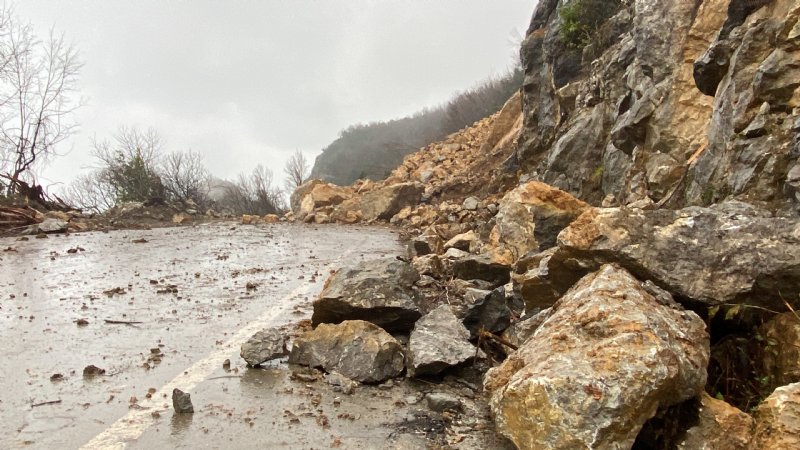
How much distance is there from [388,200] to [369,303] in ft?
56.3

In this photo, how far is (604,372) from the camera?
2945 millimetres

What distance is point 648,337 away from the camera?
3.09 metres

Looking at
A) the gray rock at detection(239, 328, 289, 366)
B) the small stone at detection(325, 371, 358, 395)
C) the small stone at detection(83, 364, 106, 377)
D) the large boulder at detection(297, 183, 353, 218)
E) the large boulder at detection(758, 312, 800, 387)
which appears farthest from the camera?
the large boulder at detection(297, 183, 353, 218)

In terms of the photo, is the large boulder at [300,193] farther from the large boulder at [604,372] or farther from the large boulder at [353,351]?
the large boulder at [604,372]

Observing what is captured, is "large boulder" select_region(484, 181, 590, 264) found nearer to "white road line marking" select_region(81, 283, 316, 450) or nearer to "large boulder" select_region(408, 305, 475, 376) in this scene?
"large boulder" select_region(408, 305, 475, 376)

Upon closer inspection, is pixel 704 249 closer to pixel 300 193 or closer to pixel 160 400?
pixel 160 400

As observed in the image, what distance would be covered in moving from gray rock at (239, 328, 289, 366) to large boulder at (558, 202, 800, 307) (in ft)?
9.52

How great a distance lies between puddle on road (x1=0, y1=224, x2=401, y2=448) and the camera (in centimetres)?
395

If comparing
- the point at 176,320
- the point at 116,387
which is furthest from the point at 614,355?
the point at 176,320

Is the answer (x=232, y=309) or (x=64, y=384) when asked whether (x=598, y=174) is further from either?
(x=64, y=384)

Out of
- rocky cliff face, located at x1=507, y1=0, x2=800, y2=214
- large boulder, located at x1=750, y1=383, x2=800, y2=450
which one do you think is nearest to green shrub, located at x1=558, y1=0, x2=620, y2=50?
rocky cliff face, located at x1=507, y1=0, x2=800, y2=214

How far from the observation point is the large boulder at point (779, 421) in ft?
8.58

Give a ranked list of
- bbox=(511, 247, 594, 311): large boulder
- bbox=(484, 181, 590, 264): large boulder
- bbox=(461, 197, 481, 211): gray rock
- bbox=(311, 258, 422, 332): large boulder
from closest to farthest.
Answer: bbox=(511, 247, 594, 311): large boulder, bbox=(311, 258, 422, 332): large boulder, bbox=(484, 181, 590, 264): large boulder, bbox=(461, 197, 481, 211): gray rock

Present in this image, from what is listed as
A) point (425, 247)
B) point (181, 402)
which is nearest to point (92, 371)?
point (181, 402)
